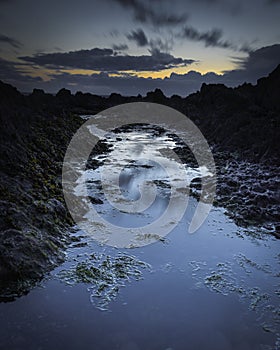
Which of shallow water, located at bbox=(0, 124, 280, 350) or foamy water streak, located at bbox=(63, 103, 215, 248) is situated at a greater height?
foamy water streak, located at bbox=(63, 103, 215, 248)

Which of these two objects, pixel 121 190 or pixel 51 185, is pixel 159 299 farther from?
pixel 121 190

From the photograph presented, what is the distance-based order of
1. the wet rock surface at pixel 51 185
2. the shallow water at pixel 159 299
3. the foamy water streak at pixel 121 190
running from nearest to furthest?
the shallow water at pixel 159 299 → the wet rock surface at pixel 51 185 → the foamy water streak at pixel 121 190

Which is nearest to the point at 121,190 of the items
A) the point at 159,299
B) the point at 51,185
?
the point at 51,185

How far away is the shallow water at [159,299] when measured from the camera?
210 inches

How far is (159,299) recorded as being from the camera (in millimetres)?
6430

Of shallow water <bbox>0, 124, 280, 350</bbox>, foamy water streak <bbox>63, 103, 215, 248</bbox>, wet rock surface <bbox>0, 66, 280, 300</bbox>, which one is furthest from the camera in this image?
foamy water streak <bbox>63, 103, 215, 248</bbox>

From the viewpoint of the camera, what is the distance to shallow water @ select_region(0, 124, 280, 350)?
534cm

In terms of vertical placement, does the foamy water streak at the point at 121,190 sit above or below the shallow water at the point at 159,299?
above

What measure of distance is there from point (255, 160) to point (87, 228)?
11.7 meters

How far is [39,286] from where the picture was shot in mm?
6527

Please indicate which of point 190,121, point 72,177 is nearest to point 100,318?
point 72,177

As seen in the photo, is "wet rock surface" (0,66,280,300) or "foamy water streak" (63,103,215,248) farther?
"foamy water streak" (63,103,215,248)

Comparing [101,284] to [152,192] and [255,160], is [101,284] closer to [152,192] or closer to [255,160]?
[152,192]

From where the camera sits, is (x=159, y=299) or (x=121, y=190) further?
(x=121, y=190)
